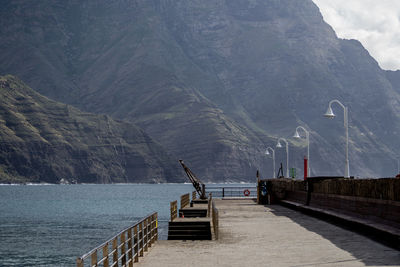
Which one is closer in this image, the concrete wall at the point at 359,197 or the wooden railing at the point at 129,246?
the wooden railing at the point at 129,246

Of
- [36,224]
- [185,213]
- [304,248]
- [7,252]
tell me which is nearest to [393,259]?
[304,248]

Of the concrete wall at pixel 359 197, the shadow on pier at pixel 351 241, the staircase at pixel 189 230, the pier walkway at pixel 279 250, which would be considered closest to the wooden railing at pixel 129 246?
the pier walkway at pixel 279 250

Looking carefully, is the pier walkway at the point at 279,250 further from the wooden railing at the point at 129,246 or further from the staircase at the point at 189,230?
the staircase at the point at 189,230

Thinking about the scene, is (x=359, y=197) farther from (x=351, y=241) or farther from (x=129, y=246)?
(x=129, y=246)

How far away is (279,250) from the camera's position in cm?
2300

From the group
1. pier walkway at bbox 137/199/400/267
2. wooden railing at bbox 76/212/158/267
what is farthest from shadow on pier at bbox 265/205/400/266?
wooden railing at bbox 76/212/158/267

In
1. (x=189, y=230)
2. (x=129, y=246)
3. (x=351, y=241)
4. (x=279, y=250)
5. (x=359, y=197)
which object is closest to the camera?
(x=129, y=246)

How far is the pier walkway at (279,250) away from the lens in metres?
19.8

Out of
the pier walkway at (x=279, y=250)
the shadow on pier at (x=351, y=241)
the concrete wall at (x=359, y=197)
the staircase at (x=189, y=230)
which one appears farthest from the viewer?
the staircase at (x=189, y=230)

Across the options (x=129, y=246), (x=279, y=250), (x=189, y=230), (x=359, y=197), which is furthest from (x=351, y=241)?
(x=189, y=230)

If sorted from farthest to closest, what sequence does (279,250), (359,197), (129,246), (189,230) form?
(189,230) < (359,197) < (279,250) < (129,246)

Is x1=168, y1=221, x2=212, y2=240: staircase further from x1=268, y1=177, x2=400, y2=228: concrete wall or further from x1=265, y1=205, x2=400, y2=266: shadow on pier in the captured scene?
x1=268, y1=177, x2=400, y2=228: concrete wall

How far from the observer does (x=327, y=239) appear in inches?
1022

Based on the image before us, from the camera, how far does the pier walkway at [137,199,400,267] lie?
65.0 feet
